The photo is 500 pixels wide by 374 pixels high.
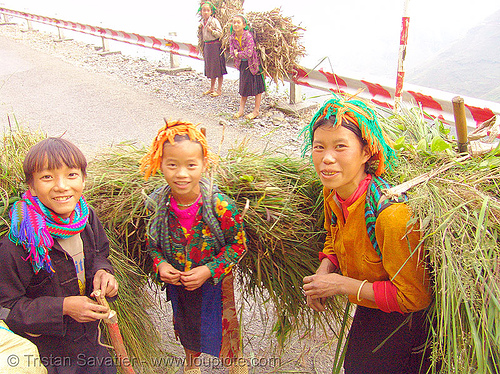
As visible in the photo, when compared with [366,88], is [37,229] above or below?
below

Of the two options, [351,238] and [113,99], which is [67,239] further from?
[113,99]

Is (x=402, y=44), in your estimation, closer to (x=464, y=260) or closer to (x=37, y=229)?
(x=464, y=260)

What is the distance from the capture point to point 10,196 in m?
1.91

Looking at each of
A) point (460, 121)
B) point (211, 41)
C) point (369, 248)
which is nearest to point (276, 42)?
point (211, 41)

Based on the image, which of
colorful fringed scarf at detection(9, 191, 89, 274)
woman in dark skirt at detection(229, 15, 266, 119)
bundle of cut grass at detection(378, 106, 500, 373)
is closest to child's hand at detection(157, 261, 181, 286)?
colorful fringed scarf at detection(9, 191, 89, 274)

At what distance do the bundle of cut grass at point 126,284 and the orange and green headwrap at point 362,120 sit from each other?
4.00 ft

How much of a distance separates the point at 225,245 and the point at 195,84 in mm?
6483

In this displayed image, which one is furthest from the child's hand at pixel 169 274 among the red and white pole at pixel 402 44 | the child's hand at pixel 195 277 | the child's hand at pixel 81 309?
the red and white pole at pixel 402 44

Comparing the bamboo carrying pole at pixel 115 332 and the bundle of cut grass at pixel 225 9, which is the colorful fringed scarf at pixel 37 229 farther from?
the bundle of cut grass at pixel 225 9

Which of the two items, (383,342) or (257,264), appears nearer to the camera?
(383,342)

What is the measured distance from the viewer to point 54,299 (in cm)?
165

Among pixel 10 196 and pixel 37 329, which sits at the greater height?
pixel 10 196

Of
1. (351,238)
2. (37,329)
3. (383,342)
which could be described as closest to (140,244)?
(37,329)

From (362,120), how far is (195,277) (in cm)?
100
